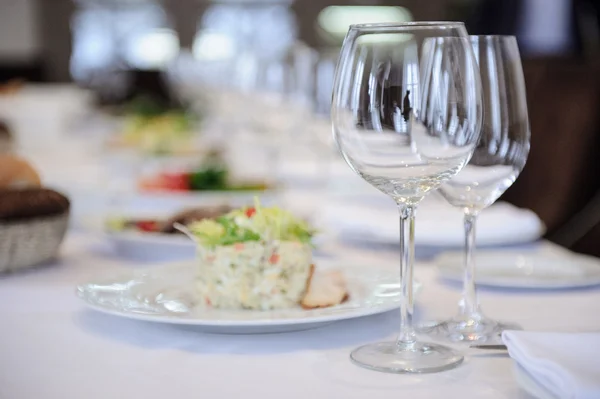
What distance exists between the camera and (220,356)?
0.74m

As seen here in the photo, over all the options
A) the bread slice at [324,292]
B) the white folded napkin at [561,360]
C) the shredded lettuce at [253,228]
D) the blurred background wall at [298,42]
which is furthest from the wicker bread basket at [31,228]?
the blurred background wall at [298,42]

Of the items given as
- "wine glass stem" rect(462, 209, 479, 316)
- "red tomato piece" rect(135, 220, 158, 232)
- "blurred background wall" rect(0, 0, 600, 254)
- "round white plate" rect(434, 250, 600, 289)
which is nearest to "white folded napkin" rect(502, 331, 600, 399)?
"wine glass stem" rect(462, 209, 479, 316)

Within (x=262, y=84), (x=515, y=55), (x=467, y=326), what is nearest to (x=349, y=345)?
(x=467, y=326)

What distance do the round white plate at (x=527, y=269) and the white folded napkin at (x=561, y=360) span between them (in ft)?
1.04

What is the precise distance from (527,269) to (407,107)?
0.47 m

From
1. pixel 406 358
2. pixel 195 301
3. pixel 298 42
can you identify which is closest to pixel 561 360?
pixel 406 358

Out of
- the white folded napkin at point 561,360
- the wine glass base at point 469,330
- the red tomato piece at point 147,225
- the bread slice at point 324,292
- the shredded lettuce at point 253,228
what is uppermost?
the shredded lettuce at point 253,228

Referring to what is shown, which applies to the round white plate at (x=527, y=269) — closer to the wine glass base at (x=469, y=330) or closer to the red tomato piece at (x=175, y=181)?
the wine glass base at (x=469, y=330)

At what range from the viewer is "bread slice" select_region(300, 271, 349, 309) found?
0.84m

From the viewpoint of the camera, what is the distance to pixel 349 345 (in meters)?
0.77

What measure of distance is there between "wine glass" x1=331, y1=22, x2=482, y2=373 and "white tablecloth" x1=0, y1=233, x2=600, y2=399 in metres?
0.04

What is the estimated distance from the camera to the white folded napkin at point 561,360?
0.57 meters

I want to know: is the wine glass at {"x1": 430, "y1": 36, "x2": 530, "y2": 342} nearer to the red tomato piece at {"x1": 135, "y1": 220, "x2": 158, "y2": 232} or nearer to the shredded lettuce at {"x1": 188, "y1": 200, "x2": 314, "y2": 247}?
the shredded lettuce at {"x1": 188, "y1": 200, "x2": 314, "y2": 247}

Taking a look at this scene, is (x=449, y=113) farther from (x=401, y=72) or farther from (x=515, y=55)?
(x=515, y=55)
